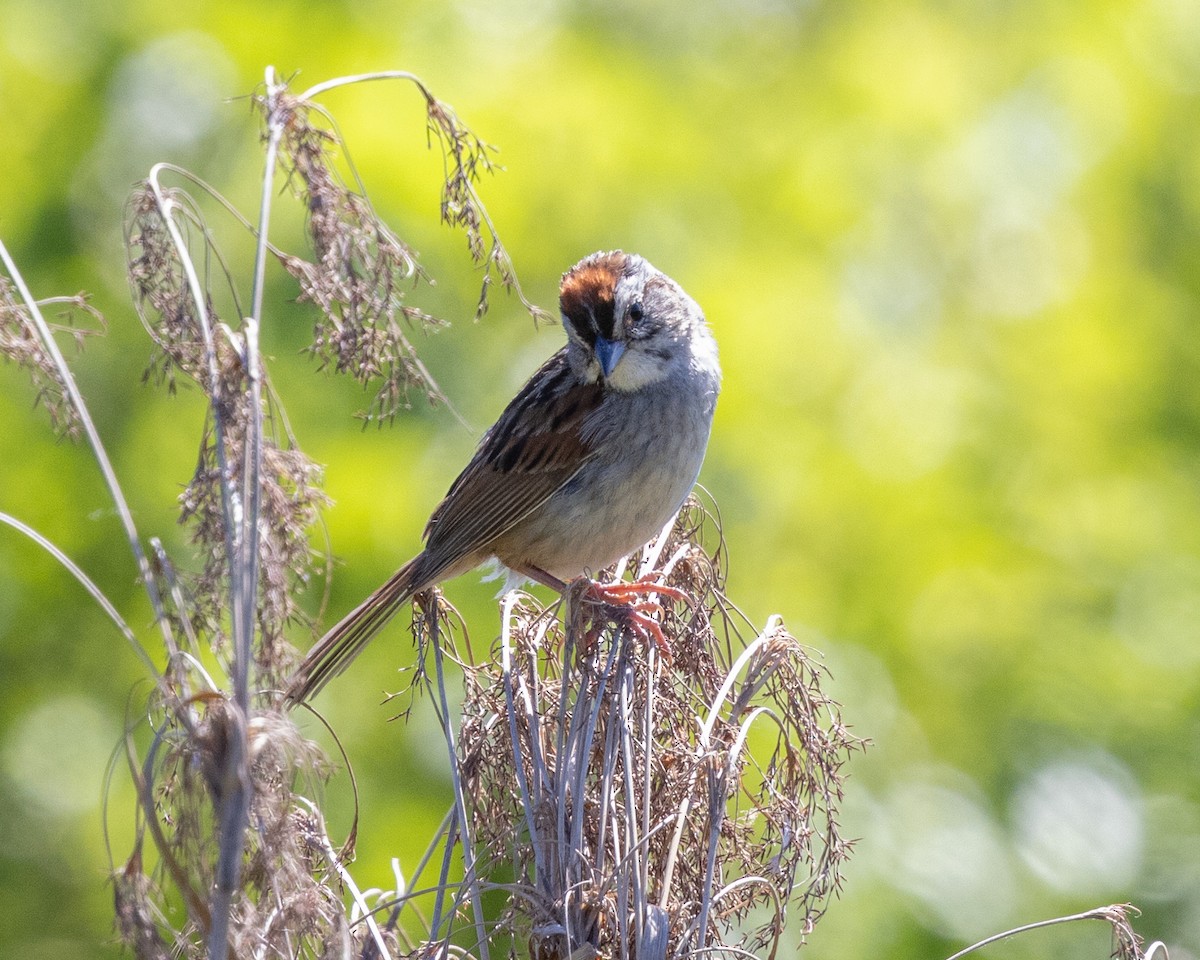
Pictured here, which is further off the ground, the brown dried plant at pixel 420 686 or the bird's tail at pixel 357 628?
the bird's tail at pixel 357 628

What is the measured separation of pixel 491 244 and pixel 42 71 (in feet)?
15.2

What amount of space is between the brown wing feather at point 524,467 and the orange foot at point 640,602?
871 mm

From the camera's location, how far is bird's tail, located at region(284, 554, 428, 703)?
3252mm

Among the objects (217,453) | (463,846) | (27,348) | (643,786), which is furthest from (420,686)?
(27,348)

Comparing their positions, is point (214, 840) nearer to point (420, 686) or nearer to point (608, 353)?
point (420, 686)

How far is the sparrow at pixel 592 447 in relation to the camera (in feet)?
11.9

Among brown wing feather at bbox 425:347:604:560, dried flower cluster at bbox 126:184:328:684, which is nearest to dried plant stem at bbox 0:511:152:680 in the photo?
dried flower cluster at bbox 126:184:328:684

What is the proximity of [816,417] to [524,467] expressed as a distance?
241 cm

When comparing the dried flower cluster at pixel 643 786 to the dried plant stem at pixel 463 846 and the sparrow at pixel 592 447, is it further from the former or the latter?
the sparrow at pixel 592 447

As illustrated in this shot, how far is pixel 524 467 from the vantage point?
3889mm

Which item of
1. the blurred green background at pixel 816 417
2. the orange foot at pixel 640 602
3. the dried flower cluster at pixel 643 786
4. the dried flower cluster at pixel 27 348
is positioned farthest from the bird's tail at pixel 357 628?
the blurred green background at pixel 816 417

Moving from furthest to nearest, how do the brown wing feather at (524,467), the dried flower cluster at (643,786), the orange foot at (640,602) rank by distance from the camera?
the brown wing feather at (524,467) < the orange foot at (640,602) < the dried flower cluster at (643,786)

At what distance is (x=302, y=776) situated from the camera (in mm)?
1988

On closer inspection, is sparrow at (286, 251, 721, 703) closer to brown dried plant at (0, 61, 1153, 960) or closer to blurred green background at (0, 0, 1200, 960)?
brown dried plant at (0, 61, 1153, 960)
